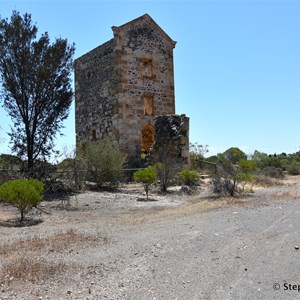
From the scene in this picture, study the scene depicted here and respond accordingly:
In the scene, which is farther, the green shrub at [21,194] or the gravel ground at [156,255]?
the green shrub at [21,194]

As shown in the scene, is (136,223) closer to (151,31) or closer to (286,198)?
(286,198)

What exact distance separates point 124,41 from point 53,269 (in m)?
18.4

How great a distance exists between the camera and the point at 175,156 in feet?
63.7

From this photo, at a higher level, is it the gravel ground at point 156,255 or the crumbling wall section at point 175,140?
the crumbling wall section at point 175,140

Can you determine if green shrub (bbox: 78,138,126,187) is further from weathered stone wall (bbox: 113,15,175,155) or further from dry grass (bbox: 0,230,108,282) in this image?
dry grass (bbox: 0,230,108,282)

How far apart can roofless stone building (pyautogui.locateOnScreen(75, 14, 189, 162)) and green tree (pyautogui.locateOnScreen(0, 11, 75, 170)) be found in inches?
222

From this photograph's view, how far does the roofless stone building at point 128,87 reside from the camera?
2164 cm

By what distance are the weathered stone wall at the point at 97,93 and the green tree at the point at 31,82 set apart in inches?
224
